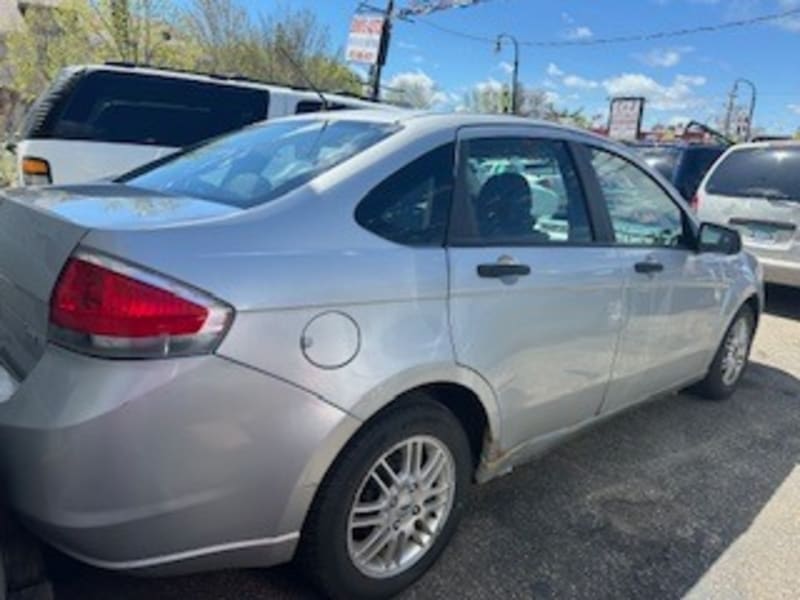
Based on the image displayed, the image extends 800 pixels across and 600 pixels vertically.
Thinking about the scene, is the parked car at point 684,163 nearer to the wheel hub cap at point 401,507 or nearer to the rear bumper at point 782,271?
the rear bumper at point 782,271

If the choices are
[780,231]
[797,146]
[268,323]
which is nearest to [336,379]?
[268,323]

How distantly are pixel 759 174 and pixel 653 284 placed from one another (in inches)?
186

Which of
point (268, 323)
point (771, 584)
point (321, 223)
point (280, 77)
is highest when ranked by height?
point (280, 77)

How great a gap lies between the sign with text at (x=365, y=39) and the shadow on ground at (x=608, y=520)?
2067 centimetres

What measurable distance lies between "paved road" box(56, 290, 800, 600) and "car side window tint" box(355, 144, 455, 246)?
1.17 metres

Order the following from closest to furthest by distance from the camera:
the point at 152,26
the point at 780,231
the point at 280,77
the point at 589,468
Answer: the point at 589,468
the point at 780,231
the point at 152,26
the point at 280,77

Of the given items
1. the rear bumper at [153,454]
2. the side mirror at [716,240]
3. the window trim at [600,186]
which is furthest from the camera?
the side mirror at [716,240]

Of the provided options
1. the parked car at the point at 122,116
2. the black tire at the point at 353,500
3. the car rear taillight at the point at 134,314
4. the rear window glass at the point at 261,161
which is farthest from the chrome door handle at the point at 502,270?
the parked car at the point at 122,116

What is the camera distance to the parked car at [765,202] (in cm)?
692

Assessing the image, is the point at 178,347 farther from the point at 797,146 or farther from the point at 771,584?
the point at 797,146

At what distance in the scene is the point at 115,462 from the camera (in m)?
1.78

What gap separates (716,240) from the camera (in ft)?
12.9

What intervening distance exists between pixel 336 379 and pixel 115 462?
1.99 ft

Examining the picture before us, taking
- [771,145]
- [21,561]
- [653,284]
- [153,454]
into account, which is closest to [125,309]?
[153,454]
